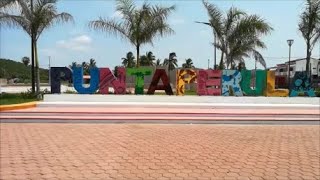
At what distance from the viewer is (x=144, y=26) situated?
20672 mm

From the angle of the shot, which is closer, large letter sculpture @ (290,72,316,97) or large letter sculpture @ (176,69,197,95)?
large letter sculpture @ (176,69,197,95)

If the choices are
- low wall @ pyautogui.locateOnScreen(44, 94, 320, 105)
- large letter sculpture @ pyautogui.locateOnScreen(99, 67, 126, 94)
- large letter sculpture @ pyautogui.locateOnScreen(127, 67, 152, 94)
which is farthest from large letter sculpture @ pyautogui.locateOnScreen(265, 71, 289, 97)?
large letter sculpture @ pyautogui.locateOnScreen(99, 67, 126, 94)

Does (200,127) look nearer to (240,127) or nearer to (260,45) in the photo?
(240,127)

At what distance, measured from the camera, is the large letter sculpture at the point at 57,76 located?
18.2 metres

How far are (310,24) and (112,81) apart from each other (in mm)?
10288

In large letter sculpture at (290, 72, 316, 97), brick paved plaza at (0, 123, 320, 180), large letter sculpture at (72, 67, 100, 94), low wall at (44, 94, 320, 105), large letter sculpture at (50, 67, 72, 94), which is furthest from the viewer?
large letter sculpture at (290, 72, 316, 97)

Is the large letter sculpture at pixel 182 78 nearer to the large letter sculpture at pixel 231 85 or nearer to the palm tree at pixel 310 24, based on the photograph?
the large letter sculpture at pixel 231 85

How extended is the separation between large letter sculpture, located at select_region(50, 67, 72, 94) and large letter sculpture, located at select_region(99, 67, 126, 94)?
1467 millimetres

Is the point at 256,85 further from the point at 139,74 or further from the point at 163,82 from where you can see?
the point at 139,74

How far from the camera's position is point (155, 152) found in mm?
7844

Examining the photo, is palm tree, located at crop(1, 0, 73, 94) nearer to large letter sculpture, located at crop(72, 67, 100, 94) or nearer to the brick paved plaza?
large letter sculpture, located at crop(72, 67, 100, 94)

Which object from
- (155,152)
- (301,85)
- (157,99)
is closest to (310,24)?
(301,85)

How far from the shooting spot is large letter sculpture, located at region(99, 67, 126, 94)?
18.2 metres

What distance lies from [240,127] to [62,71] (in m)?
9.12
